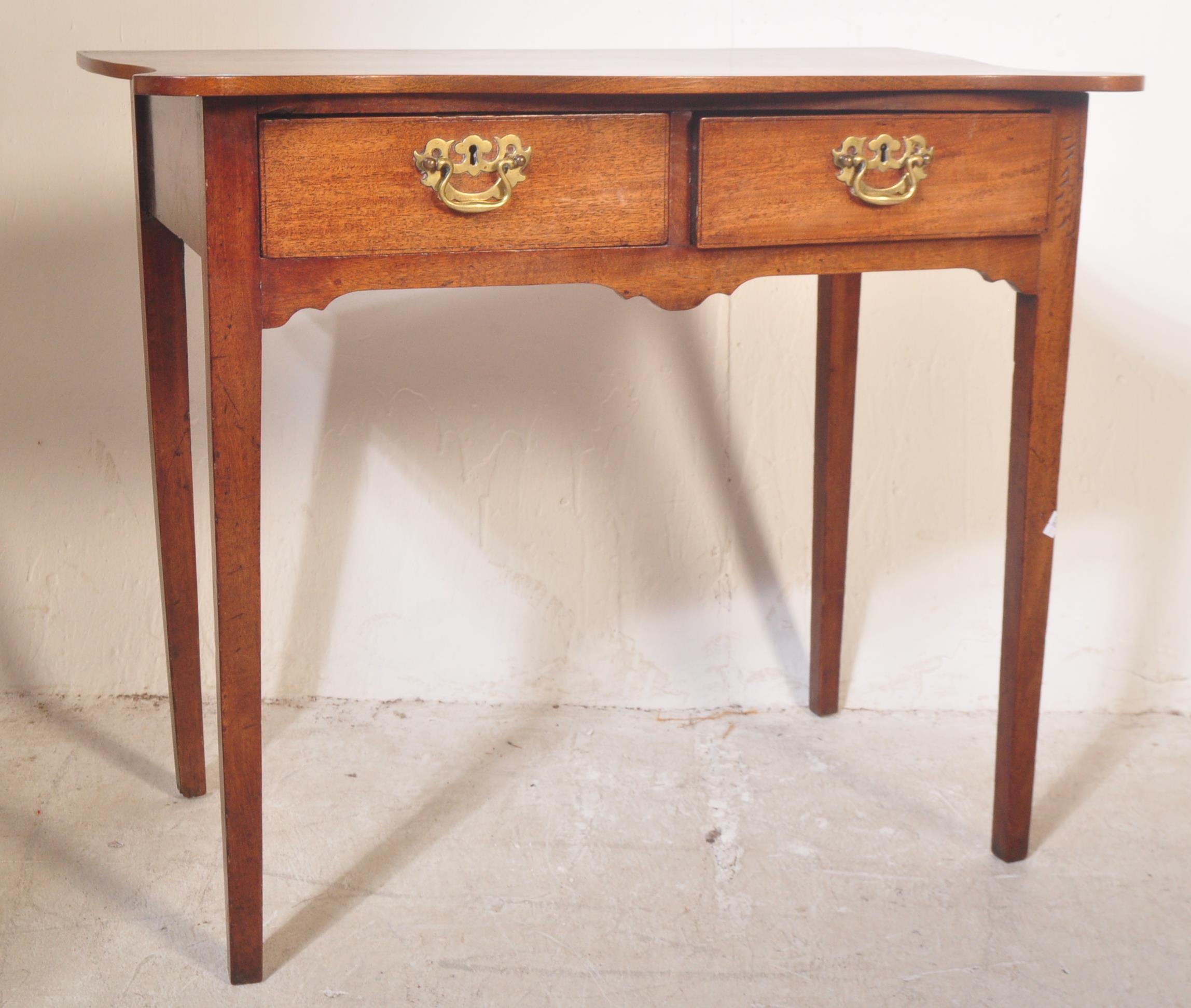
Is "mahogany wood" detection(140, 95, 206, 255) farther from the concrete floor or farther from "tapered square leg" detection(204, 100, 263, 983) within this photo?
the concrete floor

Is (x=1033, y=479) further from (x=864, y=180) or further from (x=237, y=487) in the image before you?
(x=237, y=487)

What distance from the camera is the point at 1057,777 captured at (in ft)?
6.00

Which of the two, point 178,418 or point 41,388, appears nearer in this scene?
point 178,418

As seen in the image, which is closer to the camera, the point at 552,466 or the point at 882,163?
the point at 882,163

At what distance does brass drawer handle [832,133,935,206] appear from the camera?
1.28m

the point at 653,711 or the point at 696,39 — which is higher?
the point at 696,39

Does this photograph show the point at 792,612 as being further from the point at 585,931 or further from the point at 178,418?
the point at 178,418

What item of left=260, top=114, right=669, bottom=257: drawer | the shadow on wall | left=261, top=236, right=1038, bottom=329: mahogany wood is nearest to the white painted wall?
the shadow on wall

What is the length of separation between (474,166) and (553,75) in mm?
106

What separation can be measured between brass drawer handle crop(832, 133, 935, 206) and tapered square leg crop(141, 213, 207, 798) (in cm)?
77

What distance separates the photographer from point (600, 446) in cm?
199

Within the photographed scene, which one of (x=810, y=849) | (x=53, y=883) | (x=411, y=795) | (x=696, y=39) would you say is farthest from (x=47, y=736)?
(x=696, y=39)

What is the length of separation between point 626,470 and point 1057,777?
739 millimetres

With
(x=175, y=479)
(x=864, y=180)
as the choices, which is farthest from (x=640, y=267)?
(x=175, y=479)
